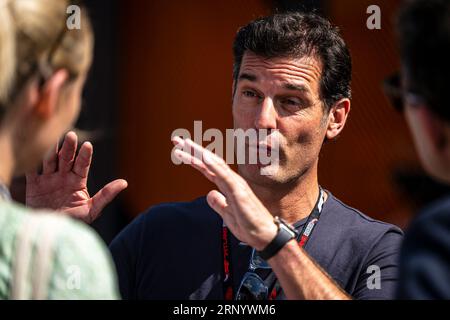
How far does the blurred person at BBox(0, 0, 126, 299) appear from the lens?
151 cm

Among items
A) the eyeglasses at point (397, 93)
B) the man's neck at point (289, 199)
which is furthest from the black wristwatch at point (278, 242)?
the eyeglasses at point (397, 93)

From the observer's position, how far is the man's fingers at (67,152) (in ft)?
9.01

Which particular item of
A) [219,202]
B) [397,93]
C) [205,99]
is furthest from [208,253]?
[205,99]

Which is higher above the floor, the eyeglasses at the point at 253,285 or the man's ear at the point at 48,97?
the man's ear at the point at 48,97

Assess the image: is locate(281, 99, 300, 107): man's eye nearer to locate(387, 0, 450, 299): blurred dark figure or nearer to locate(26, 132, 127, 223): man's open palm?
locate(26, 132, 127, 223): man's open palm

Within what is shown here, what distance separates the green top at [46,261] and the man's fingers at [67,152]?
1224 millimetres

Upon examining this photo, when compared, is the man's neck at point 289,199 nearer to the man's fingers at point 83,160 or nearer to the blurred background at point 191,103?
the man's fingers at point 83,160

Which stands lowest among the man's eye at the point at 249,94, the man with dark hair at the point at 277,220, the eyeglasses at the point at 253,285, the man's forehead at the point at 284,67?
the eyeglasses at the point at 253,285

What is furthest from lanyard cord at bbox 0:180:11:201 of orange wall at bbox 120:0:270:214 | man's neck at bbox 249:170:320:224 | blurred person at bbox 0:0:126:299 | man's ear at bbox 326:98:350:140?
orange wall at bbox 120:0:270:214

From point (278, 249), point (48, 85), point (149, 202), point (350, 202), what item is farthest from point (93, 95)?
point (48, 85)

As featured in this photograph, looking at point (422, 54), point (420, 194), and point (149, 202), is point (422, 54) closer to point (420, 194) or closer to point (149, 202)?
point (420, 194)

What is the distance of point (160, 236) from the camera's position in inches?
112

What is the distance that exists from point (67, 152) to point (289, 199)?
0.86 m

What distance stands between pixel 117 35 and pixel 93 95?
1.80ft
